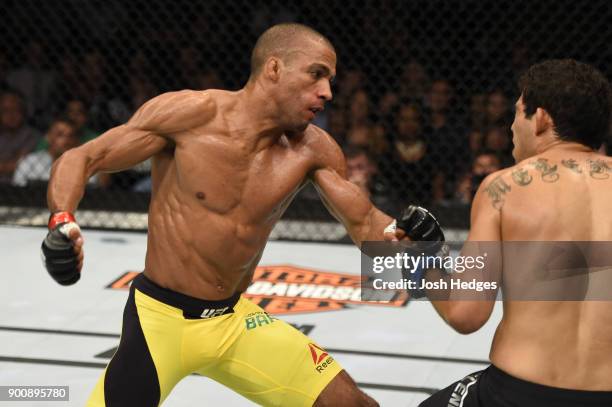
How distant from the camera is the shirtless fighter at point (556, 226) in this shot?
2.04 m

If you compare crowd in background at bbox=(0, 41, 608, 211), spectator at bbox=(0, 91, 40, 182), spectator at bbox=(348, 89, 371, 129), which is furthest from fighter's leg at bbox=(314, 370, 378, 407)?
spectator at bbox=(0, 91, 40, 182)

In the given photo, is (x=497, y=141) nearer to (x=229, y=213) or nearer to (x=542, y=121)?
(x=229, y=213)

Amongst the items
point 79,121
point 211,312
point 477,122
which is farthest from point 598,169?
point 79,121

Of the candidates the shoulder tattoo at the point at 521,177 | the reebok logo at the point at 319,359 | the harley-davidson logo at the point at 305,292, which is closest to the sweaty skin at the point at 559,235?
the shoulder tattoo at the point at 521,177

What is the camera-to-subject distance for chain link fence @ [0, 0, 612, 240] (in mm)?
5641

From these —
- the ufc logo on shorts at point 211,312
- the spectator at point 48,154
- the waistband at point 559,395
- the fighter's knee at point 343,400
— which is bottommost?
the spectator at point 48,154

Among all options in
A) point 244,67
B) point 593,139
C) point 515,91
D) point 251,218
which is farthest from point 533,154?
point 244,67

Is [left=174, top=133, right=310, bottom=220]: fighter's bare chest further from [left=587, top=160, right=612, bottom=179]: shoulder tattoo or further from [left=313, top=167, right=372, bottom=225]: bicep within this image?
[left=587, top=160, right=612, bottom=179]: shoulder tattoo

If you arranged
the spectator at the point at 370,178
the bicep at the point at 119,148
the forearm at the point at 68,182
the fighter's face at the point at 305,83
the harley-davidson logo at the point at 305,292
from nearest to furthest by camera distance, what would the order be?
the forearm at the point at 68,182 < the bicep at the point at 119,148 < the fighter's face at the point at 305,83 < the harley-davidson logo at the point at 305,292 < the spectator at the point at 370,178

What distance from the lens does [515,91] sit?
18.4 feet

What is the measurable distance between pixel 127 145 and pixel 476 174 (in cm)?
319

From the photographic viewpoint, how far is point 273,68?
277 cm

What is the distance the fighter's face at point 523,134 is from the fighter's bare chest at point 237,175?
0.76 m

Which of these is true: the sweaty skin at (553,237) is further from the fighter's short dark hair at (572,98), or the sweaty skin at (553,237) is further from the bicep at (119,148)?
the bicep at (119,148)
